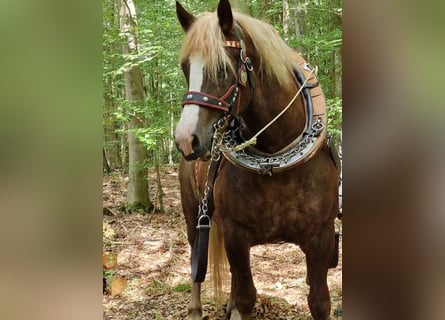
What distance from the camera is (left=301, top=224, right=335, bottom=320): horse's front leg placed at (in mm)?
1675

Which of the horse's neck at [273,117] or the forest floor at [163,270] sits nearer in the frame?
the horse's neck at [273,117]

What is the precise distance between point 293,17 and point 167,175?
4.71ft

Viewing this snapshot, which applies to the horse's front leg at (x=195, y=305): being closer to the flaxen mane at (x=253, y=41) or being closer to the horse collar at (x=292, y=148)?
the horse collar at (x=292, y=148)

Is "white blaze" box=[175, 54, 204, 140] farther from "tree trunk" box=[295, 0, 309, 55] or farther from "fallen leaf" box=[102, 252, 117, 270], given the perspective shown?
"fallen leaf" box=[102, 252, 117, 270]

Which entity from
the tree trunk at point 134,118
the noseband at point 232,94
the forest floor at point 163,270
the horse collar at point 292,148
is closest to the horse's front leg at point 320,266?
the horse collar at point 292,148

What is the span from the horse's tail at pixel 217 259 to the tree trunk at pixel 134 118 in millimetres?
732

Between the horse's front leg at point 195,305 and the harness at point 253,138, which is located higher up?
the harness at point 253,138

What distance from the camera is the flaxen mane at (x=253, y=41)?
1.29 metres

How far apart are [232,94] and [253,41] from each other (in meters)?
0.26

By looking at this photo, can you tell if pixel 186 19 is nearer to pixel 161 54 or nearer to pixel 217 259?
pixel 161 54

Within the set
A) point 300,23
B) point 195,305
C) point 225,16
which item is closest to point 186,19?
point 225,16

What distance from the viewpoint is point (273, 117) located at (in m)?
1.54
